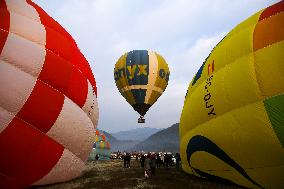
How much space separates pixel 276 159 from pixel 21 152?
6384 mm

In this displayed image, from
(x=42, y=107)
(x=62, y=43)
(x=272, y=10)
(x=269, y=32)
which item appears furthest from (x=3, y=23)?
(x=272, y=10)

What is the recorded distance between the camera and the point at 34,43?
9.37 meters

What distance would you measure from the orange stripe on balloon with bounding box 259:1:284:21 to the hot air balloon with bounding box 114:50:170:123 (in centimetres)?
1705

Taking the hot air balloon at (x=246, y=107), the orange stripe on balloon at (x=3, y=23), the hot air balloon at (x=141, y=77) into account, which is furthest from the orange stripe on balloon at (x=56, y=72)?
the hot air balloon at (x=141, y=77)

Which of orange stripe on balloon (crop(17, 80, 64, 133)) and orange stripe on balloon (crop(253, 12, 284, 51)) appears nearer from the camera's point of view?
orange stripe on balloon (crop(253, 12, 284, 51))

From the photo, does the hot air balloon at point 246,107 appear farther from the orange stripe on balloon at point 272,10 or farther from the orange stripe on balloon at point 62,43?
the orange stripe on balloon at point 62,43

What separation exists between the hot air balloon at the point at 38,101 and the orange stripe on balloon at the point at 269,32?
5.64 m

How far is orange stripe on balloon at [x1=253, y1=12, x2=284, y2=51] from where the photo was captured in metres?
7.97

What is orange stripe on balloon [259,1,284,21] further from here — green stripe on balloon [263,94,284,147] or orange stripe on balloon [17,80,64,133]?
orange stripe on balloon [17,80,64,133]

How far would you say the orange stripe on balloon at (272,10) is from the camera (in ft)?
28.1

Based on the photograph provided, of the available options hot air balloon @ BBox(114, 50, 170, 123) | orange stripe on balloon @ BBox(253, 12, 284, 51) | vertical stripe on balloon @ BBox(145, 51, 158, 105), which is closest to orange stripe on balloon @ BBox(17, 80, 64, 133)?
orange stripe on balloon @ BBox(253, 12, 284, 51)

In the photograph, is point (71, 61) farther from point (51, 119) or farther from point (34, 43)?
point (51, 119)

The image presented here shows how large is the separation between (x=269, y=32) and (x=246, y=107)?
195 cm

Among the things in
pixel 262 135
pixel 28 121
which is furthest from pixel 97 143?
pixel 262 135
